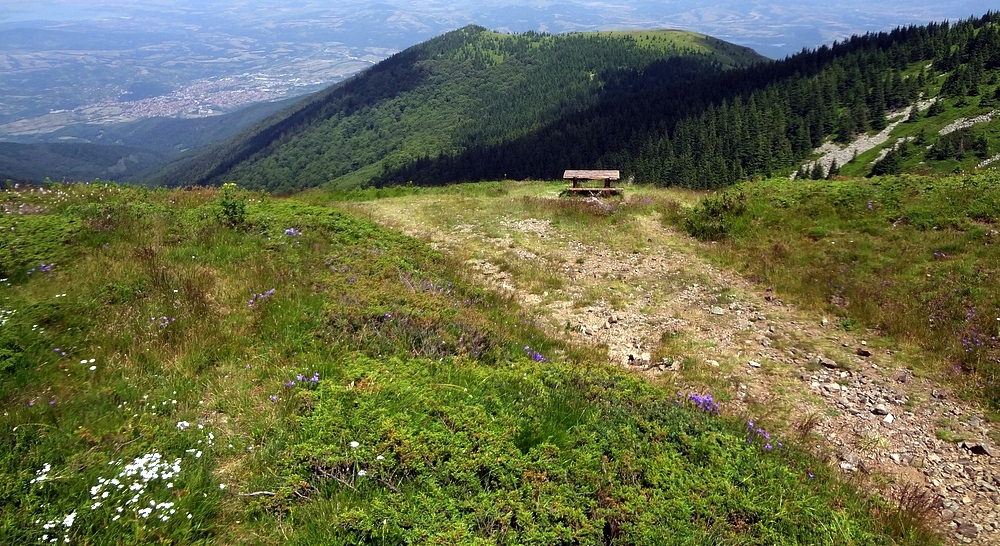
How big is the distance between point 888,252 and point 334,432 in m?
12.3

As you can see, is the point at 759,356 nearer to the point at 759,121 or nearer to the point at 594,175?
the point at 594,175

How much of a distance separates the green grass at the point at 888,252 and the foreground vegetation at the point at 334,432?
5056 mm

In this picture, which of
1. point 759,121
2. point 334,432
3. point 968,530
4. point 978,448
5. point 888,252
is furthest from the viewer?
point 759,121

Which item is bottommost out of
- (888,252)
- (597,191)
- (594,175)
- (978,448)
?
(978,448)

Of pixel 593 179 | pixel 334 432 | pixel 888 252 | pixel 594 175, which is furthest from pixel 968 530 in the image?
pixel 594 175

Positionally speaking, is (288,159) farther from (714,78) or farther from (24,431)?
(24,431)

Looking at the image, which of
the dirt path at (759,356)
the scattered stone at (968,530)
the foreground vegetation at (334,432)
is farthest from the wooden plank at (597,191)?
the scattered stone at (968,530)

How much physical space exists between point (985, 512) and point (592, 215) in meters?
12.5

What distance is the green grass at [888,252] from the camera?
7.41m

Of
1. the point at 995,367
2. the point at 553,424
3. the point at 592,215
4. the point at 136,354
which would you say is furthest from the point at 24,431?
the point at 592,215

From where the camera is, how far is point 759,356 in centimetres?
753

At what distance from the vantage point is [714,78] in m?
150

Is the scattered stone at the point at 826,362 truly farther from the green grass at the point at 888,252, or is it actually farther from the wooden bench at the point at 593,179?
the wooden bench at the point at 593,179

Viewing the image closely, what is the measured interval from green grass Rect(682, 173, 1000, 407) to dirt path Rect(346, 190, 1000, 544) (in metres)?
0.67
